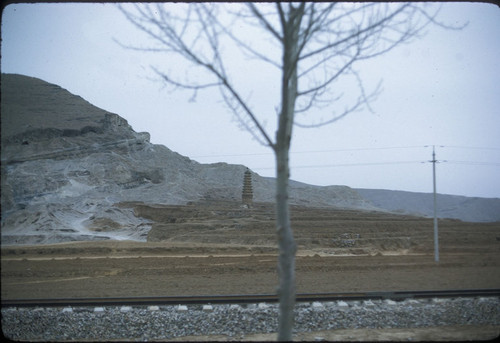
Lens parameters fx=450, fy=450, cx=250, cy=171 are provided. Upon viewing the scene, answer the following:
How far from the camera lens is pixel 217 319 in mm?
8203

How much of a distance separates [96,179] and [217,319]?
52368mm

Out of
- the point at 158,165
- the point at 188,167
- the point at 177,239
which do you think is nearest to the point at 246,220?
the point at 177,239

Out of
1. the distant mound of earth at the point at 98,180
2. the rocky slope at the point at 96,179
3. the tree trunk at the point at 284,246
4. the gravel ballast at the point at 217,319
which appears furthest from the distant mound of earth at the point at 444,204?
the tree trunk at the point at 284,246

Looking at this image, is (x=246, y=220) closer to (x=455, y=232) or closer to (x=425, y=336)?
(x=455, y=232)

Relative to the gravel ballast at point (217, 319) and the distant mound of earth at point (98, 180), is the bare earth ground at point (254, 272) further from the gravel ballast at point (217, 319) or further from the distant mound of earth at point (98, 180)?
the distant mound of earth at point (98, 180)

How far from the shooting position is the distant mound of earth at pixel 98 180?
3856 centimetres

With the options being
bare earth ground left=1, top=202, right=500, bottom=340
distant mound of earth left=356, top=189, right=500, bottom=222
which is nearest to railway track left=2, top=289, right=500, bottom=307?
bare earth ground left=1, top=202, right=500, bottom=340

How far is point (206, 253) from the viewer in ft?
85.9

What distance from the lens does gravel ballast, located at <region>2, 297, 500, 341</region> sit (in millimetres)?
7684

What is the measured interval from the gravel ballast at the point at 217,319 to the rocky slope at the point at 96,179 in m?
25.1

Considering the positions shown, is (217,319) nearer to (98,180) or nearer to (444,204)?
(98,180)

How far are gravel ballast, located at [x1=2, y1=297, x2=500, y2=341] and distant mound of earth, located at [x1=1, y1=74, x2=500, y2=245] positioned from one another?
25.0 metres

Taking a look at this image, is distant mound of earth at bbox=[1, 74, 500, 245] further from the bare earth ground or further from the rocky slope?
the bare earth ground

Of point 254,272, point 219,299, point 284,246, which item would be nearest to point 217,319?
point 219,299
